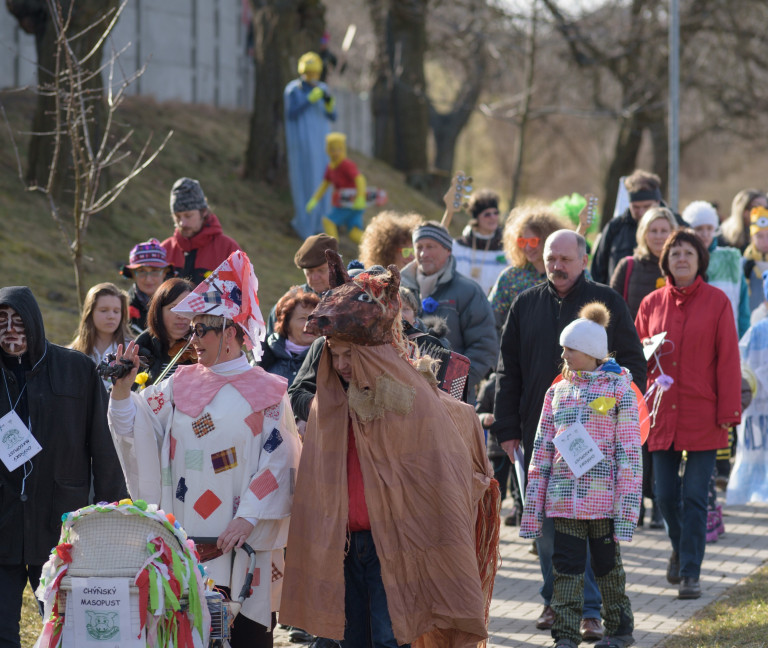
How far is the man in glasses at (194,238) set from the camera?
9.21 meters

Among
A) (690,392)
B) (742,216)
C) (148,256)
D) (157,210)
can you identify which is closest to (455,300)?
(690,392)

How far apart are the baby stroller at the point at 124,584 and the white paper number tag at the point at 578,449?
242cm

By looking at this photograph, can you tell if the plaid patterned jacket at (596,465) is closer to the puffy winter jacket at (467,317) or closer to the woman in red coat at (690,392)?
the woman in red coat at (690,392)

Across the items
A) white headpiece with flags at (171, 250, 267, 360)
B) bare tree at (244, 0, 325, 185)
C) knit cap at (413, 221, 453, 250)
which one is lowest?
white headpiece with flags at (171, 250, 267, 360)

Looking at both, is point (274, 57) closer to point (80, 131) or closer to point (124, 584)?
point (80, 131)

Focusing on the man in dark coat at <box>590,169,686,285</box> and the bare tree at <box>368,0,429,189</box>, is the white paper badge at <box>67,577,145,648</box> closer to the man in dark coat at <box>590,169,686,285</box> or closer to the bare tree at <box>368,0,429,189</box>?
the man in dark coat at <box>590,169,686,285</box>

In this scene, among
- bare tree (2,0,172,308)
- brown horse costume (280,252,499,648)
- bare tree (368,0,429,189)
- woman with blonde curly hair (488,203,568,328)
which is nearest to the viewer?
brown horse costume (280,252,499,648)

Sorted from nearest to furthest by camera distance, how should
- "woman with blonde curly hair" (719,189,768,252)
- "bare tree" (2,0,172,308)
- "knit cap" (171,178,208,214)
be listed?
"bare tree" (2,0,172,308), "knit cap" (171,178,208,214), "woman with blonde curly hair" (719,189,768,252)

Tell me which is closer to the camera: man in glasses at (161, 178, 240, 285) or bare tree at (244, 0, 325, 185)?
man in glasses at (161, 178, 240, 285)

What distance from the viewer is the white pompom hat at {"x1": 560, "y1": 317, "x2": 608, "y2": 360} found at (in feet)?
20.9

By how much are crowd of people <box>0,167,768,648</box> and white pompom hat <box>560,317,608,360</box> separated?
0.4 inches

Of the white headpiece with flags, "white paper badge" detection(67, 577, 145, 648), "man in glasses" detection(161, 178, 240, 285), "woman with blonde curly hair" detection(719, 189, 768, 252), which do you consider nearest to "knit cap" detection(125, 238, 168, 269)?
"man in glasses" detection(161, 178, 240, 285)

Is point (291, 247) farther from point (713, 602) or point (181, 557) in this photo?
point (181, 557)

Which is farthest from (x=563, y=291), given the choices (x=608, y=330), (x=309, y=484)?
(x=309, y=484)
